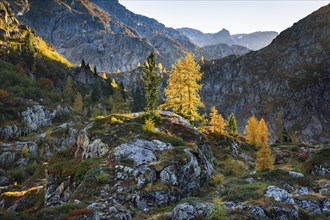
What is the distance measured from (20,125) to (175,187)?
7469 centimetres

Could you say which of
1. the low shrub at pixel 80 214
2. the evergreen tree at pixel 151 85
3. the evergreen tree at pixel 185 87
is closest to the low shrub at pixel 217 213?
the low shrub at pixel 80 214

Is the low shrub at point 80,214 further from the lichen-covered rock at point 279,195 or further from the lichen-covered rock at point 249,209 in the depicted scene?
the lichen-covered rock at point 279,195

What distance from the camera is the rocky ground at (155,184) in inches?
759

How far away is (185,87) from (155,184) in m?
25.7

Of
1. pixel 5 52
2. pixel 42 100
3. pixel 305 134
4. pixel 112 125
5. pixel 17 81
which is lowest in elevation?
pixel 305 134

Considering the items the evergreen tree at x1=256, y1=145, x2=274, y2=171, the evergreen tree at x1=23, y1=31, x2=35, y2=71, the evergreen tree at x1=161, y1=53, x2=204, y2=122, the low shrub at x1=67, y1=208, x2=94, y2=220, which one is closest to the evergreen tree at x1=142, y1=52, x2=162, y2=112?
the evergreen tree at x1=161, y1=53, x2=204, y2=122

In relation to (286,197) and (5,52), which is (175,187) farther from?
(5,52)

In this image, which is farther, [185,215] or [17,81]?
[17,81]

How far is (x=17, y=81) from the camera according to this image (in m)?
109

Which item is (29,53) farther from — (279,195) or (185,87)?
(279,195)

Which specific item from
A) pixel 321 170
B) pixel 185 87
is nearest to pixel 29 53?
pixel 185 87

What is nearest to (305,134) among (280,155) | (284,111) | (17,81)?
(284,111)

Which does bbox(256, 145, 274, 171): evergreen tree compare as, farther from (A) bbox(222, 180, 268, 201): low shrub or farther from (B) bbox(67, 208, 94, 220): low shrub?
(B) bbox(67, 208, 94, 220): low shrub

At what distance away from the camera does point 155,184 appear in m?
24.2
